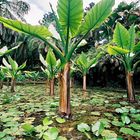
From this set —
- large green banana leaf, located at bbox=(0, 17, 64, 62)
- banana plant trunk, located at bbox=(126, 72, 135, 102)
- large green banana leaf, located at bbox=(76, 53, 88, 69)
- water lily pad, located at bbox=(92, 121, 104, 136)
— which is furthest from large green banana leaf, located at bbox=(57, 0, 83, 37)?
large green banana leaf, located at bbox=(76, 53, 88, 69)

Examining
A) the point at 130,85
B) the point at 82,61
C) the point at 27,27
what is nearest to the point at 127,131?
the point at 27,27

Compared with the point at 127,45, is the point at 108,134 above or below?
below

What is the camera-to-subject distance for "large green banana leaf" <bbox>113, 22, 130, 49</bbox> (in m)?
3.25

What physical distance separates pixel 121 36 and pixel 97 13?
108 cm

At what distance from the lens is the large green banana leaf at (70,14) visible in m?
2.28

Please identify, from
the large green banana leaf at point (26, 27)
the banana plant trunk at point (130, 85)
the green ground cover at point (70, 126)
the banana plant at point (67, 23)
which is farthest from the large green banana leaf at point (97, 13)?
the banana plant trunk at point (130, 85)

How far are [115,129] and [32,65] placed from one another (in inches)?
697

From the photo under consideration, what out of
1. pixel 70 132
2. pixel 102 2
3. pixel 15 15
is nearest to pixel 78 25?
pixel 102 2

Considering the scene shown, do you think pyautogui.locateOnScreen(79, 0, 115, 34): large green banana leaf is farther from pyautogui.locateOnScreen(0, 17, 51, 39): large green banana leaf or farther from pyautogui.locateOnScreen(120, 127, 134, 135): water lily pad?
pyautogui.locateOnScreen(120, 127, 134, 135): water lily pad

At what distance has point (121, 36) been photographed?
3.35 metres

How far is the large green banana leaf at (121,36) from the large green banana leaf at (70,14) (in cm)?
99

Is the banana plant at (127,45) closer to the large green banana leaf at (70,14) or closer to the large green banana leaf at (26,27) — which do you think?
the large green banana leaf at (70,14)

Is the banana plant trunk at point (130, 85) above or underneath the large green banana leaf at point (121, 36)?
underneath

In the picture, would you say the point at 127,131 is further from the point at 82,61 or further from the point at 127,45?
the point at 82,61
